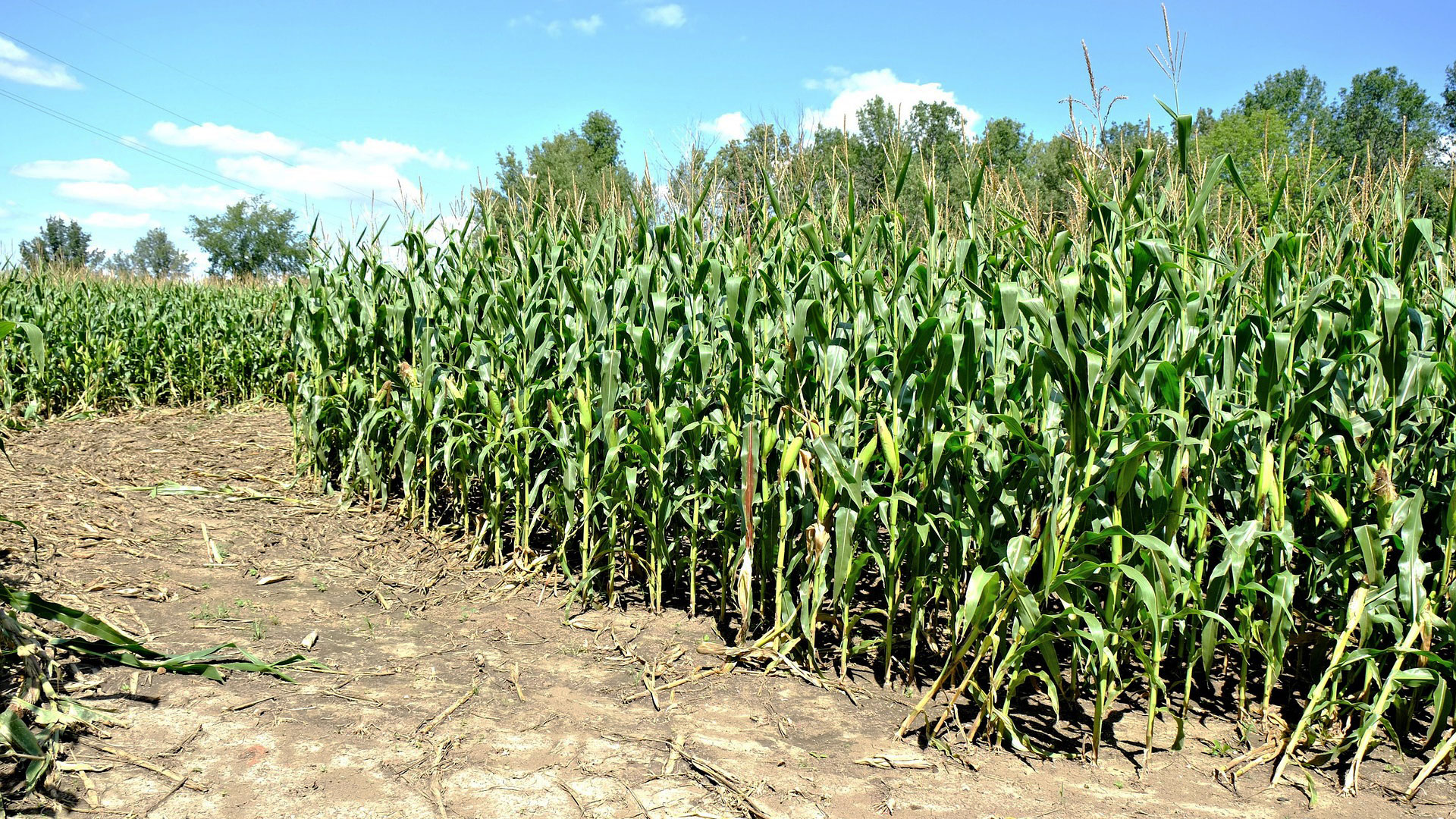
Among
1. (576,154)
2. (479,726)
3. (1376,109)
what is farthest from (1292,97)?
(479,726)

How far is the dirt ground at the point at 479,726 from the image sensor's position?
8.15 feet

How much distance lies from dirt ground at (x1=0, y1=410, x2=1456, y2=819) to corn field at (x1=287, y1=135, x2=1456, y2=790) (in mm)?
182

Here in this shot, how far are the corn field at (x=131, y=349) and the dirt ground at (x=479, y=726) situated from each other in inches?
222

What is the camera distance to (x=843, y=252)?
3.68 m

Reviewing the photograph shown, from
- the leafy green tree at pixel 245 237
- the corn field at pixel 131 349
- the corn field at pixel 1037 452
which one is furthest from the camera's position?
the leafy green tree at pixel 245 237

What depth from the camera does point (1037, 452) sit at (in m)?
2.64

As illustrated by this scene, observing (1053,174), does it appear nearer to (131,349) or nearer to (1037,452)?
(131,349)

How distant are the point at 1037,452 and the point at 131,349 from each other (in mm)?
10927

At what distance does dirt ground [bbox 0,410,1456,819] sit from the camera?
2.48 meters

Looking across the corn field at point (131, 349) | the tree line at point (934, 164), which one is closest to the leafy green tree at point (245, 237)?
the tree line at point (934, 164)

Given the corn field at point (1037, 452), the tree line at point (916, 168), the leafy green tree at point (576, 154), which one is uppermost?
the leafy green tree at point (576, 154)

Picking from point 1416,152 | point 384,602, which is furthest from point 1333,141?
point 384,602

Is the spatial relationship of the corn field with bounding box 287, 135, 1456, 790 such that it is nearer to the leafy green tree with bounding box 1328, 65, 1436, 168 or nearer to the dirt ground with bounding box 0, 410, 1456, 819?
the dirt ground with bounding box 0, 410, 1456, 819

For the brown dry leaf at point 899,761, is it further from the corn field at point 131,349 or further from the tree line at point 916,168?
the corn field at point 131,349
